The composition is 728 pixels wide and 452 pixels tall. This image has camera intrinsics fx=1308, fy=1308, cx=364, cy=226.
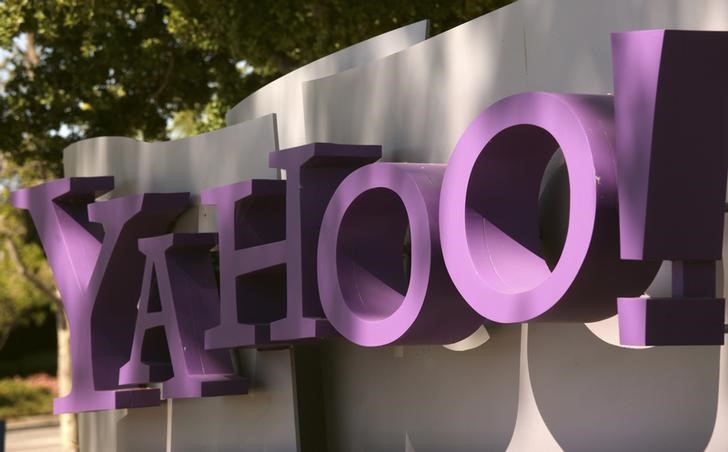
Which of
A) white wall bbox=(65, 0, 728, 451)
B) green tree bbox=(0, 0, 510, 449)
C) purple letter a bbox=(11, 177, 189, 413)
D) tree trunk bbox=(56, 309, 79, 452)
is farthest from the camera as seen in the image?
tree trunk bbox=(56, 309, 79, 452)

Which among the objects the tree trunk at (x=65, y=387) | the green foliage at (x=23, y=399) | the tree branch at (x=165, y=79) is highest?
the tree branch at (x=165, y=79)

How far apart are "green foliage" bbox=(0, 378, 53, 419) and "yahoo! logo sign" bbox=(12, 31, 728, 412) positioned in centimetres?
2502

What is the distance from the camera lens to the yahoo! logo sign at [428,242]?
470 cm

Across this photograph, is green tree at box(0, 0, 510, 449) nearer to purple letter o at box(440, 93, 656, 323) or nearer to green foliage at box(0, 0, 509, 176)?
green foliage at box(0, 0, 509, 176)

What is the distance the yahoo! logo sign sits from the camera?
4699 millimetres

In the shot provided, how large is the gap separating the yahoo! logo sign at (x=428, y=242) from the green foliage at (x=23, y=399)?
25.0 meters

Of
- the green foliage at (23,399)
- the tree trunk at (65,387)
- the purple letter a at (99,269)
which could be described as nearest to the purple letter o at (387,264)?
the purple letter a at (99,269)

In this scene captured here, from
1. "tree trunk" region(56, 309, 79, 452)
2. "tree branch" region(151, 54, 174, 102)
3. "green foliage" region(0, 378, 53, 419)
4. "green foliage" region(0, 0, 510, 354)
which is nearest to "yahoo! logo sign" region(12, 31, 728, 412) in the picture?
"green foliage" region(0, 0, 510, 354)

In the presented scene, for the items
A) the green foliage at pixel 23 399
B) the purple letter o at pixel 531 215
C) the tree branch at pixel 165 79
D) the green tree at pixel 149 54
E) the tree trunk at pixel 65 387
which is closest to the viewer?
the purple letter o at pixel 531 215

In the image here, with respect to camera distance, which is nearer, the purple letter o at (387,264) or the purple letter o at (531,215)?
the purple letter o at (531,215)

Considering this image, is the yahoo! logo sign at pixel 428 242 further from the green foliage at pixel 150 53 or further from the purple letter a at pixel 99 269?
the green foliage at pixel 150 53

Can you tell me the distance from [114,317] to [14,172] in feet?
40.5

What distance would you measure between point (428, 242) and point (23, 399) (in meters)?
29.1

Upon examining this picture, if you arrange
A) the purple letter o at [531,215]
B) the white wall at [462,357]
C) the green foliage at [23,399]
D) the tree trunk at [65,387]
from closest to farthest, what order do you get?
the purple letter o at [531,215] → the white wall at [462,357] → the tree trunk at [65,387] → the green foliage at [23,399]
